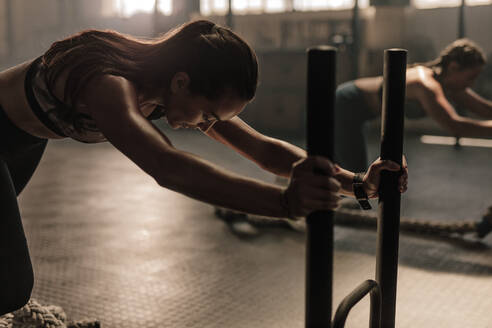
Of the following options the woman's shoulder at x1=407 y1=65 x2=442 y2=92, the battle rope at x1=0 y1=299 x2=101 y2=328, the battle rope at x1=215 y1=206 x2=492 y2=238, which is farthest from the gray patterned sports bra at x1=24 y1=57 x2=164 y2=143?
the woman's shoulder at x1=407 y1=65 x2=442 y2=92

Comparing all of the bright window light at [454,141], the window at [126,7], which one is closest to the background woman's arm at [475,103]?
the bright window light at [454,141]

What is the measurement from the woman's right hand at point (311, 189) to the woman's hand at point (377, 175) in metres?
0.34

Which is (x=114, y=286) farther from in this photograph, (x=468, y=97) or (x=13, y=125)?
(x=468, y=97)

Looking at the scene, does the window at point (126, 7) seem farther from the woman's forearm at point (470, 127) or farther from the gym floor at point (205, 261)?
the woman's forearm at point (470, 127)

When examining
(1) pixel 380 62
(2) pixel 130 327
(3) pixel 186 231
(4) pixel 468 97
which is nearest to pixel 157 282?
(2) pixel 130 327

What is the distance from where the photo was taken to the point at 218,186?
3.14 ft

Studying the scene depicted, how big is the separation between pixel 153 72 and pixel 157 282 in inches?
48.2

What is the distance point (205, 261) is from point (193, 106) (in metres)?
1.38

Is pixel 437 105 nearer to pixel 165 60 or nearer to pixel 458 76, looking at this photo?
pixel 458 76

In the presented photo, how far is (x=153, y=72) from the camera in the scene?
1.10m

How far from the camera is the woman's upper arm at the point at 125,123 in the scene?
0.97m

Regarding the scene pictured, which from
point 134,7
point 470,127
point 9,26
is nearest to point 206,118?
point 470,127

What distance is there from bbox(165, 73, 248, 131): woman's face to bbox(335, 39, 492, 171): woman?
153cm

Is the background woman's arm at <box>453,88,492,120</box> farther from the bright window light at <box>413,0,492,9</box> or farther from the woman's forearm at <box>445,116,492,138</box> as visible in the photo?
the bright window light at <box>413,0,492,9</box>
